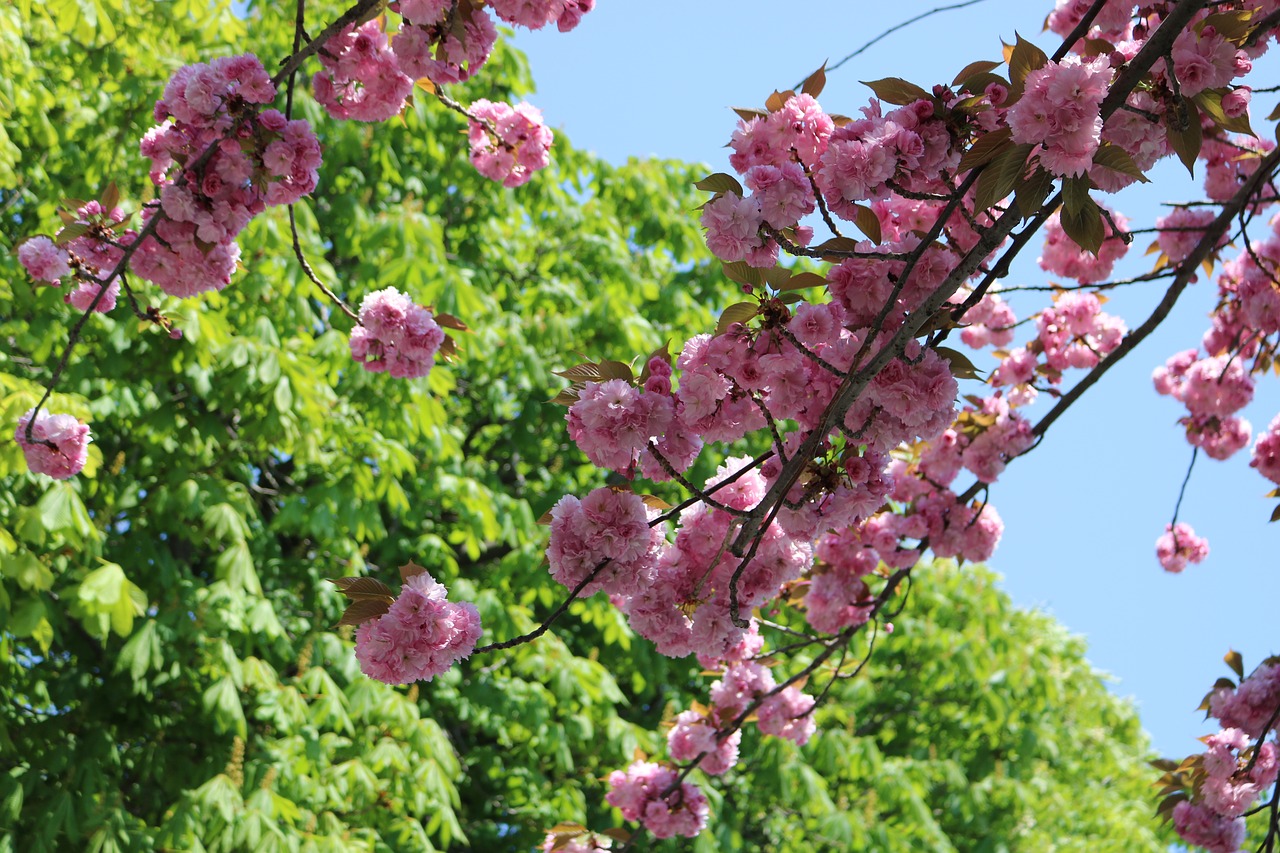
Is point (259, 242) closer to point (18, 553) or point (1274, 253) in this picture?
point (18, 553)

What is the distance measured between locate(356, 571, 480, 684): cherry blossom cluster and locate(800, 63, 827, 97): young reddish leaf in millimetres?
1008

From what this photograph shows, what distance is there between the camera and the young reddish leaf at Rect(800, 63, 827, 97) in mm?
1782

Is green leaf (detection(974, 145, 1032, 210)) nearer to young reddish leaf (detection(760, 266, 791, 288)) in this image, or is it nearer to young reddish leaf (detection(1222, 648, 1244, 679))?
young reddish leaf (detection(760, 266, 791, 288))

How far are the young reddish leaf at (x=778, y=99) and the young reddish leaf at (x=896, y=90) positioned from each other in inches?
5.6

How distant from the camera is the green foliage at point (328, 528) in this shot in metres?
4.62

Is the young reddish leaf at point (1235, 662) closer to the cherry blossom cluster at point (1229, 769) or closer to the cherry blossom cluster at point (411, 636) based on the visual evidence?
the cherry blossom cluster at point (1229, 769)

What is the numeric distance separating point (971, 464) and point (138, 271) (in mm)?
2278

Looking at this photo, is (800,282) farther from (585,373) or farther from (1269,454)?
(1269,454)

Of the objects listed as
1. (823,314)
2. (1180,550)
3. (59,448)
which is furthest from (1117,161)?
(1180,550)

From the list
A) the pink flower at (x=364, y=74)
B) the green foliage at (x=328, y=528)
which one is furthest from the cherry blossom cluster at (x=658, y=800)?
the green foliage at (x=328, y=528)

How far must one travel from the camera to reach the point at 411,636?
5.80 ft

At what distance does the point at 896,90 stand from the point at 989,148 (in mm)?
218

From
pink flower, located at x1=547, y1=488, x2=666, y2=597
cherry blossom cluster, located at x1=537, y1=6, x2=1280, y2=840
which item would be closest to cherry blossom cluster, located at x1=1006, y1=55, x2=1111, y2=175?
cherry blossom cluster, located at x1=537, y1=6, x2=1280, y2=840

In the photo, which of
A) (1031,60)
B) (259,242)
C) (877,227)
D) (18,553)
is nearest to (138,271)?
(877,227)
